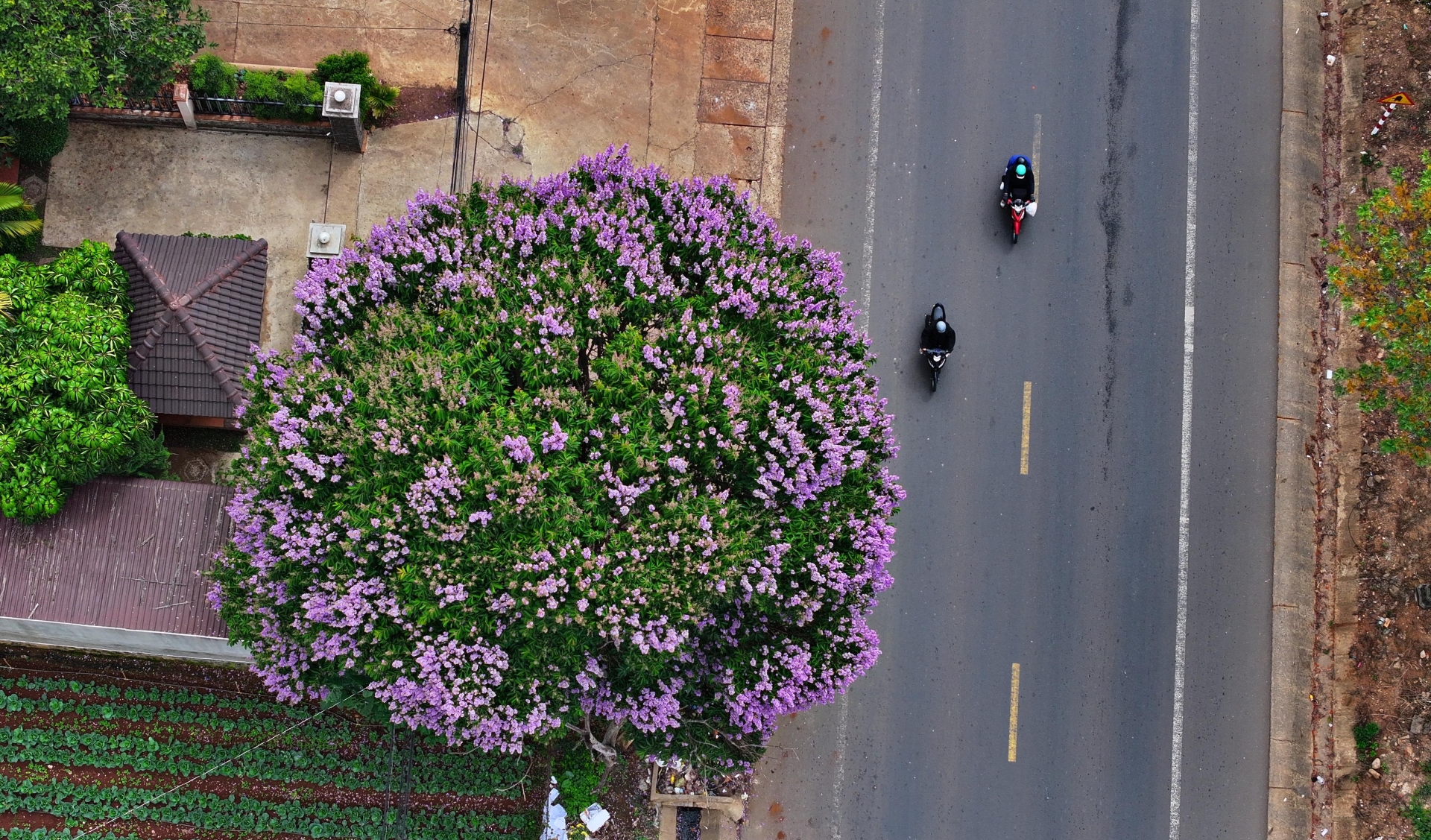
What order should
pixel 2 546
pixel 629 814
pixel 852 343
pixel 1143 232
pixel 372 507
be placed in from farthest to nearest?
pixel 1143 232
pixel 629 814
pixel 2 546
pixel 852 343
pixel 372 507

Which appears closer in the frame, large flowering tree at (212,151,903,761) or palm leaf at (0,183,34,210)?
large flowering tree at (212,151,903,761)

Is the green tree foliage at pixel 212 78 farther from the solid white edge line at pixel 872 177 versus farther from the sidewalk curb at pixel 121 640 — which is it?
the solid white edge line at pixel 872 177

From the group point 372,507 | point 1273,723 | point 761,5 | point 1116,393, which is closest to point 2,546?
point 372,507

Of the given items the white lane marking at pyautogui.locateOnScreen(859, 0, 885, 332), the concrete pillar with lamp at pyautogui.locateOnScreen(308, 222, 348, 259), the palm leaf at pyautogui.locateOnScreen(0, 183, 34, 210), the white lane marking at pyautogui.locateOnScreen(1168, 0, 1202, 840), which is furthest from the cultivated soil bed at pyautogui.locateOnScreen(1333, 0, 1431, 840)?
the palm leaf at pyautogui.locateOnScreen(0, 183, 34, 210)

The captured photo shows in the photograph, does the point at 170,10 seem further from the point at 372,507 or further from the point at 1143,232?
the point at 1143,232

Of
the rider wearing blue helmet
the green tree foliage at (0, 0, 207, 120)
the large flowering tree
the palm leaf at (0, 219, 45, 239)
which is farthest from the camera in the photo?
the rider wearing blue helmet

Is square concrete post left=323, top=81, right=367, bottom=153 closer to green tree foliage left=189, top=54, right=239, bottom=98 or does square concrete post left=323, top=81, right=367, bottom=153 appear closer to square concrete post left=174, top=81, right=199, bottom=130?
green tree foliage left=189, top=54, right=239, bottom=98
